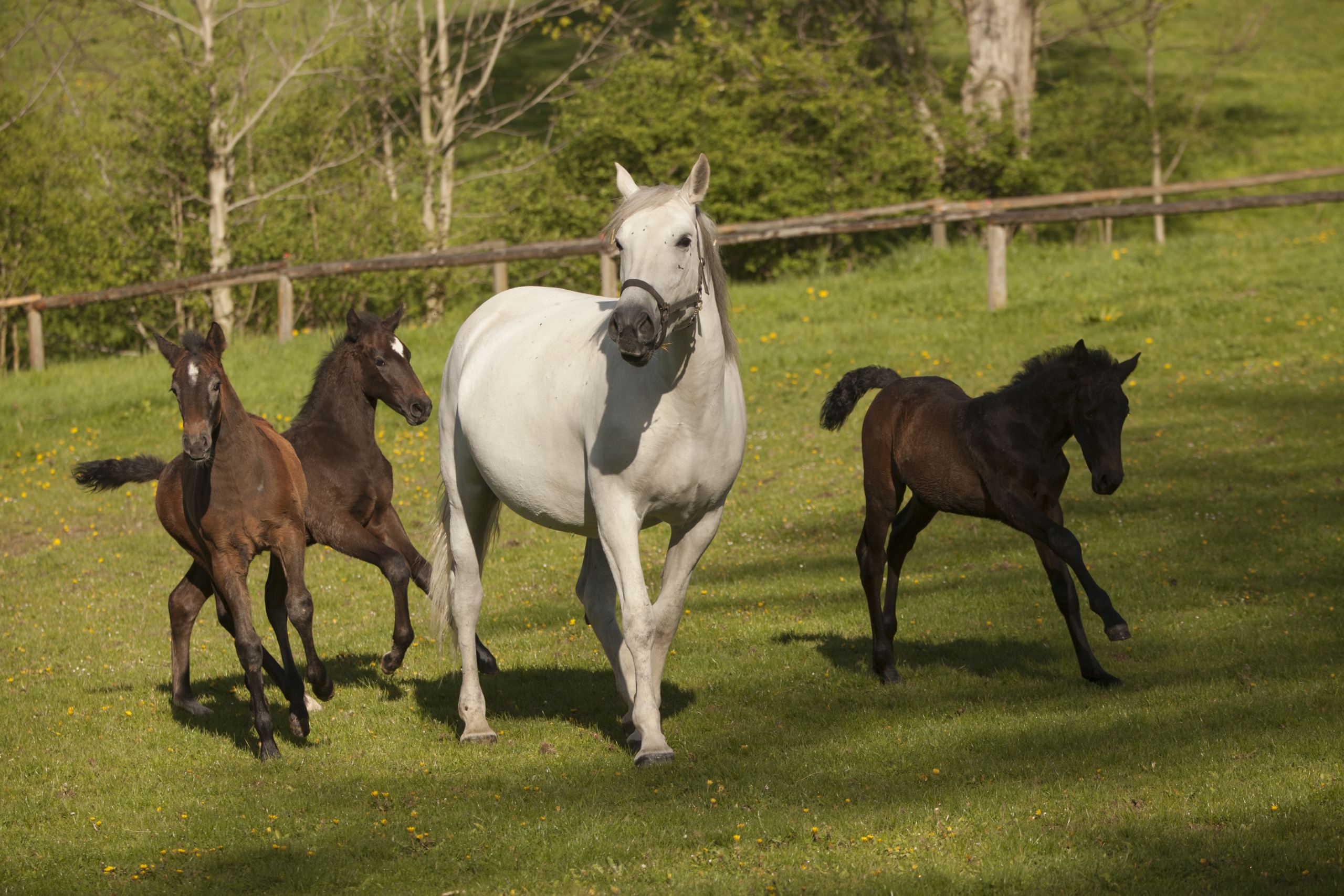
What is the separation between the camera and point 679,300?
5.71 metres

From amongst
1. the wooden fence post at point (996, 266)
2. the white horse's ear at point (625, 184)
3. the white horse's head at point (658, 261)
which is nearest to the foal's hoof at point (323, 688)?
the white horse's head at point (658, 261)

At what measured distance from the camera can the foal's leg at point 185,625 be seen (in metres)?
7.73

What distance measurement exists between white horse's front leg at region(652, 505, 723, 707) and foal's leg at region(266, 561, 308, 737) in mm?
2065

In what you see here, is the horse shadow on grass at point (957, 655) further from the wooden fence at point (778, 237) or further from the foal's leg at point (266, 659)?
the wooden fence at point (778, 237)

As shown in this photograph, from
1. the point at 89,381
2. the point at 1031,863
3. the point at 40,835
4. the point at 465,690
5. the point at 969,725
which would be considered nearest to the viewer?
the point at 1031,863

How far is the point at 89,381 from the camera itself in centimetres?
1919

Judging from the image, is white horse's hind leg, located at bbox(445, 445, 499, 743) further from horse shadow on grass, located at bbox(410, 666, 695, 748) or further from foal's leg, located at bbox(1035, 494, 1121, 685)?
foal's leg, located at bbox(1035, 494, 1121, 685)

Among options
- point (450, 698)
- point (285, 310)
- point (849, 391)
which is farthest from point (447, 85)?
point (450, 698)

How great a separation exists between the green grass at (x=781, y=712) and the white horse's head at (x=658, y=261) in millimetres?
2199

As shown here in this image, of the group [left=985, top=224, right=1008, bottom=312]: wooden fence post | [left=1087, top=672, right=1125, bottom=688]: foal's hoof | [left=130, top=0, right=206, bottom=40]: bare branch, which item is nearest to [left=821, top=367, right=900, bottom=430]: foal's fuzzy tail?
[left=1087, top=672, right=1125, bottom=688]: foal's hoof

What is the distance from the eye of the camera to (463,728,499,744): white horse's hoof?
272 inches

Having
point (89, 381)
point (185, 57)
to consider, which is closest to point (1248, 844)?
point (89, 381)

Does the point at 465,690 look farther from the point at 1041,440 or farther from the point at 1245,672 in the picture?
the point at 1245,672

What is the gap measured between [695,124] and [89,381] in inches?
468
